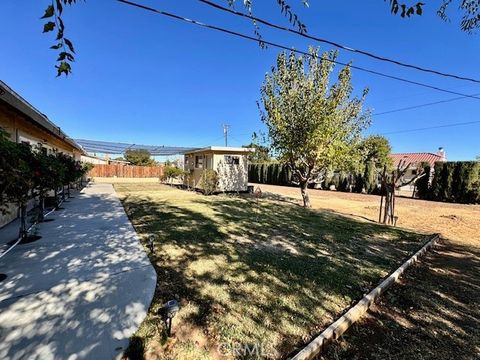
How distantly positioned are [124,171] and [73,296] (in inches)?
1346

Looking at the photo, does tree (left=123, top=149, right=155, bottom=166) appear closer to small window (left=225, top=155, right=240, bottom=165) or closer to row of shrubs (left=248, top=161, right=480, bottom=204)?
small window (left=225, top=155, right=240, bottom=165)

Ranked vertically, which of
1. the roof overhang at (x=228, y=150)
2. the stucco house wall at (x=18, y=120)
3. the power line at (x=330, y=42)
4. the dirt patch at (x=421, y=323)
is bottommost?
the dirt patch at (x=421, y=323)

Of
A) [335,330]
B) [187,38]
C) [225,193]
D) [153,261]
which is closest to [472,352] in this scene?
[335,330]

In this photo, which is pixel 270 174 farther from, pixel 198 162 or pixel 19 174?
pixel 19 174

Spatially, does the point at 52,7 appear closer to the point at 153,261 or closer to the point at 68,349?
the point at 68,349

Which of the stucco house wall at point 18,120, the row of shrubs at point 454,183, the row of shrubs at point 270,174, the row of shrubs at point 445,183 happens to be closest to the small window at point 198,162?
the row of shrubs at point 445,183

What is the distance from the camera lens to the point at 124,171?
34.1 m

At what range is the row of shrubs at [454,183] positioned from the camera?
1551 centimetres

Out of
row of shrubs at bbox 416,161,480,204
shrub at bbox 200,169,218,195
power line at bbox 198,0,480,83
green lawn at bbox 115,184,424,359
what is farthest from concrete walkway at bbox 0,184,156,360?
row of shrubs at bbox 416,161,480,204

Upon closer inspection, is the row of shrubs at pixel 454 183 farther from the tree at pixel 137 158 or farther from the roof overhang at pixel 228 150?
the tree at pixel 137 158

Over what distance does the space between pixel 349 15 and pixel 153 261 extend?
5.91 meters

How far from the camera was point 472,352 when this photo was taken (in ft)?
8.00

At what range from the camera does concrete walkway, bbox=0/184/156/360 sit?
216cm

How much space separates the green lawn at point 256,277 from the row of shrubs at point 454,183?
12843mm
